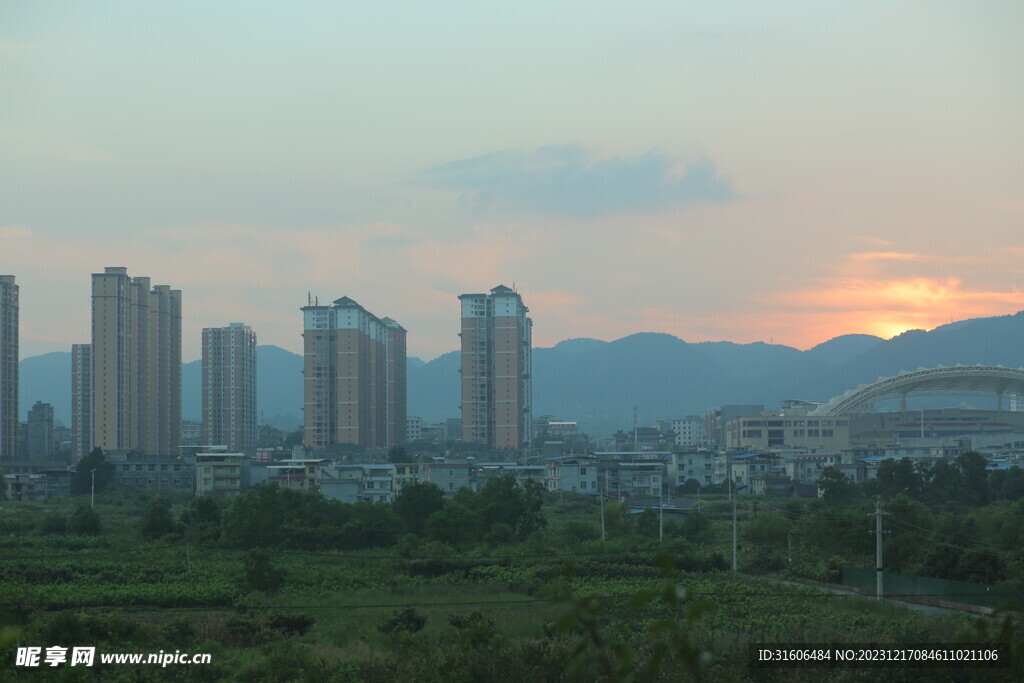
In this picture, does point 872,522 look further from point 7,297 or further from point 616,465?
point 7,297

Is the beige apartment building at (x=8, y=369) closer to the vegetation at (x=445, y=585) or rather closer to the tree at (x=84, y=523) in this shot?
the vegetation at (x=445, y=585)

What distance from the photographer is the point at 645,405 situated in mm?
143875

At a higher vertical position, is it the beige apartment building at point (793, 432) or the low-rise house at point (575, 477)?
the beige apartment building at point (793, 432)

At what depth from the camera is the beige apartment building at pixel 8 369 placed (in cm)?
3694

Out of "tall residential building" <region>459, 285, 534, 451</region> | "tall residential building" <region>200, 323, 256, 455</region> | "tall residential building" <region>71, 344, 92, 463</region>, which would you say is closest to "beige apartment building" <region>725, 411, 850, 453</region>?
"tall residential building" <region>459, 285, 534, 451</region>

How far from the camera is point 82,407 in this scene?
42844 millimetres

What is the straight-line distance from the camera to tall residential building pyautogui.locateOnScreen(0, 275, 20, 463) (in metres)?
36.9

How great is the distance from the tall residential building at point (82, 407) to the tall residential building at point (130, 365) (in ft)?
7.37

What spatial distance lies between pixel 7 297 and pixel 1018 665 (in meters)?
39.0

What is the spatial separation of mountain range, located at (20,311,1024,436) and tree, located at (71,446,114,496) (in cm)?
7889

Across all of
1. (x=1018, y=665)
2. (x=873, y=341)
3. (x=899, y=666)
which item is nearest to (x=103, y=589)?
(x=899, y=666)

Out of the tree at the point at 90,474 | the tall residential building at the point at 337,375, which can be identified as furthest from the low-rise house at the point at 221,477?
the tall residential building at the point at 337,375

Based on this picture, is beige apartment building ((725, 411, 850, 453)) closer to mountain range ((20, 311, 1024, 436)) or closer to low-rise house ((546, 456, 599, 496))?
low-rise house ((546, 456, 599, 496))

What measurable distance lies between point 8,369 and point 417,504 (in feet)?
83.3
